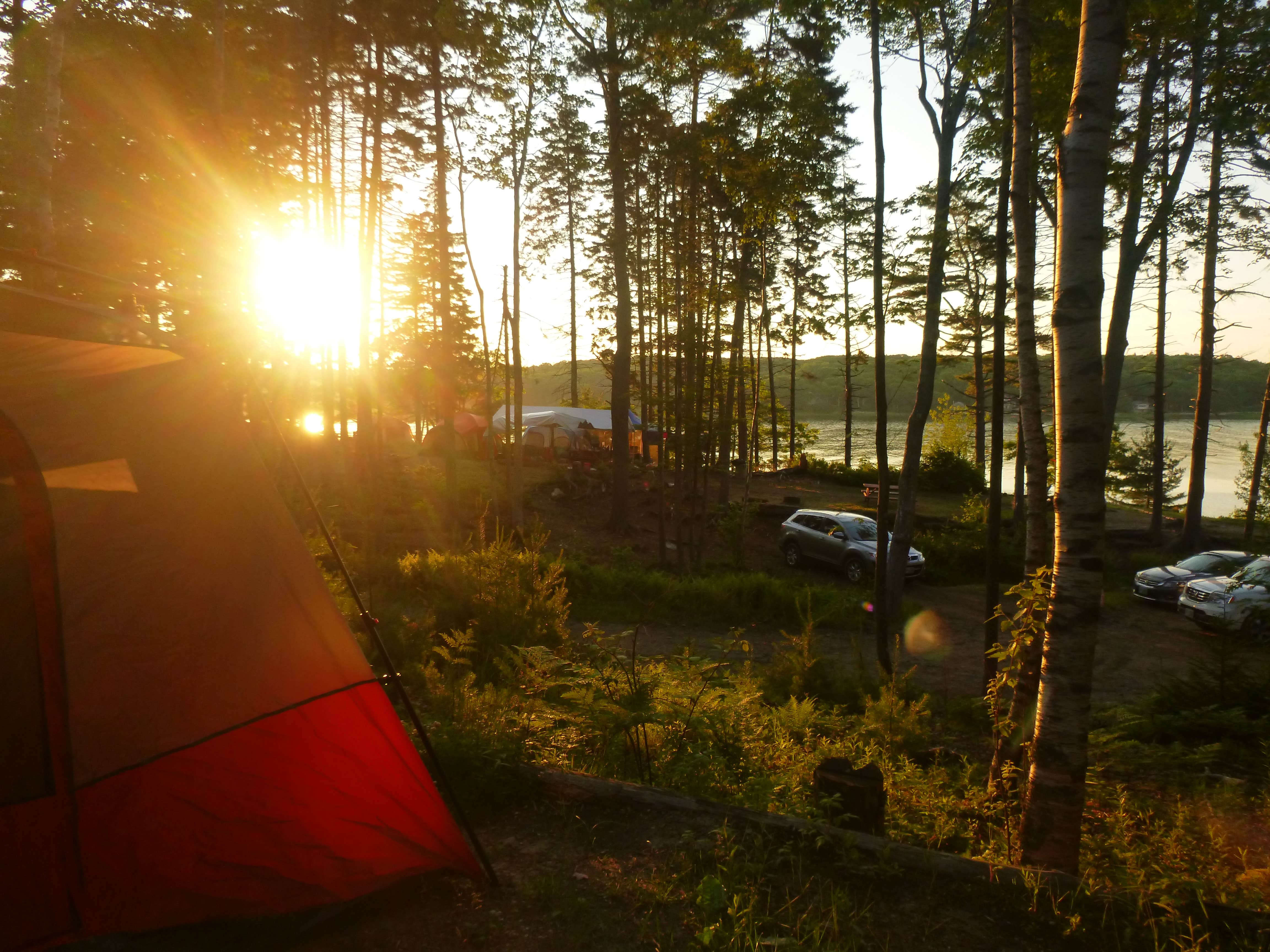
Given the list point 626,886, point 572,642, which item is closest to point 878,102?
point 572,642

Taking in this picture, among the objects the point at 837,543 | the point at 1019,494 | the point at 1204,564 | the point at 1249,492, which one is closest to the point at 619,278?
the point at 837,543

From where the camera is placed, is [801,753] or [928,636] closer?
[801,753]

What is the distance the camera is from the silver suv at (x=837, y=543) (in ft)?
60.3

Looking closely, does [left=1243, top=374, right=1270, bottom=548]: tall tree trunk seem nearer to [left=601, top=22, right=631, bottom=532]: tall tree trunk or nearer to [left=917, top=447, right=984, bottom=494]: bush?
[left=917, top=447, right=984, bottom=494]: bush

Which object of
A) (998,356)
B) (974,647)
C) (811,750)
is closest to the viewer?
(811,750)

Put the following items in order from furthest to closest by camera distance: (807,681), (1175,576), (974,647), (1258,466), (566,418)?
(566,418)
(1258,466)
(1175,576)
(974,647)
(807,681)

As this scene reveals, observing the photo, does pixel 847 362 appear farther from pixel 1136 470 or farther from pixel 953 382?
pixel 953 382

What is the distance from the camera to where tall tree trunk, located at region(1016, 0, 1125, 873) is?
3.70 metres

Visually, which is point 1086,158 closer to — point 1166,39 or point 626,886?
point 626,886

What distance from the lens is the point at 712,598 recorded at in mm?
14406

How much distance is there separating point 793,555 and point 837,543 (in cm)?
156

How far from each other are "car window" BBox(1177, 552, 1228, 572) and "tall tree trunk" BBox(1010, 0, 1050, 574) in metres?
13.7

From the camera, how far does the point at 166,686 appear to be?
3.17 m

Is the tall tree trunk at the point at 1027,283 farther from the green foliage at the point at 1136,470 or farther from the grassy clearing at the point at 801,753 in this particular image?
the green foliage at the point at 1136,470
